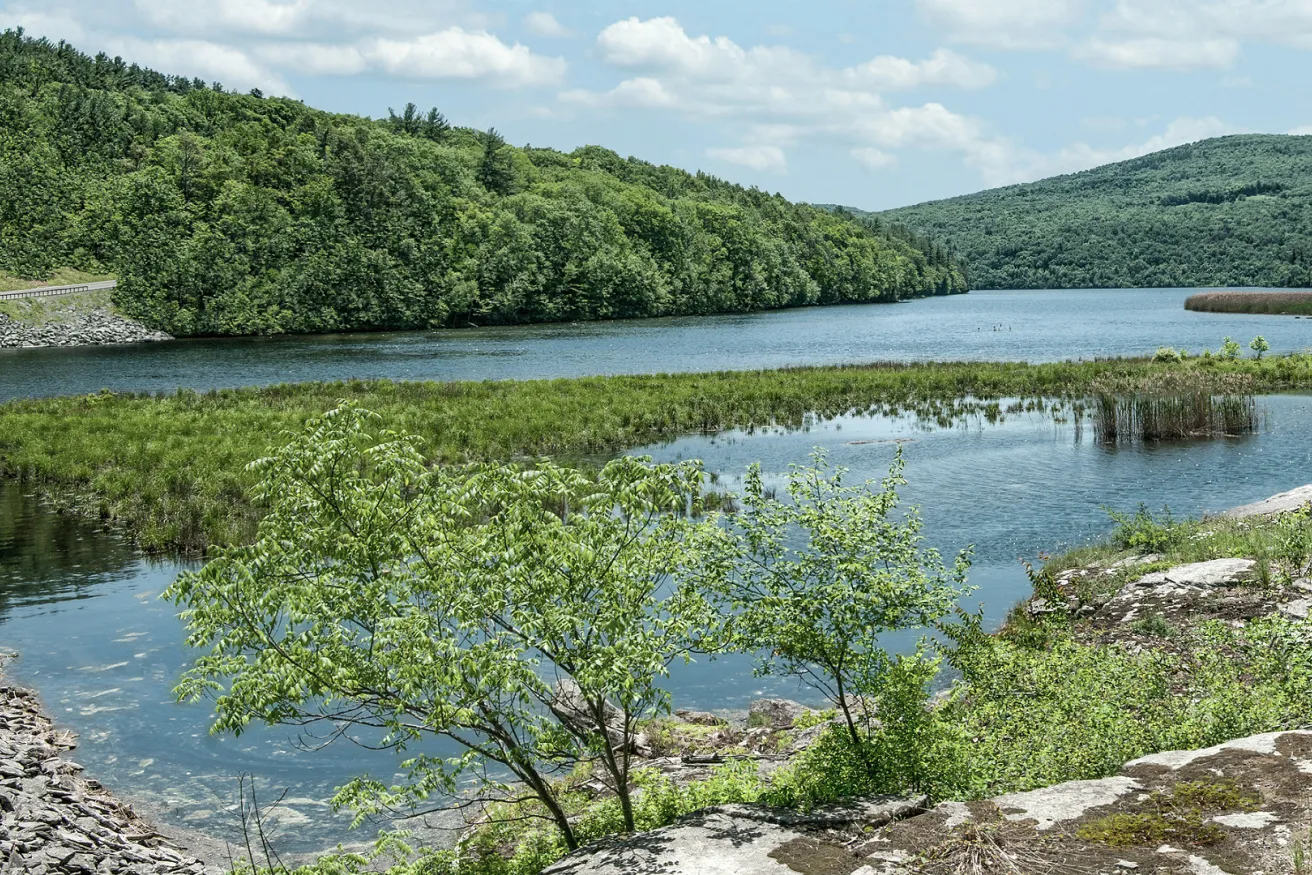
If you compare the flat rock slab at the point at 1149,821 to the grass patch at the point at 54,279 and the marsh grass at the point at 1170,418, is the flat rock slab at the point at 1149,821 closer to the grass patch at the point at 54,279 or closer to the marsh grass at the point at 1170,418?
the marsh grass at the point at 1170,418

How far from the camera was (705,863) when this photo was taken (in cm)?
771

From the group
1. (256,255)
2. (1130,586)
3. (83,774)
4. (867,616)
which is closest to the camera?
(867,616)

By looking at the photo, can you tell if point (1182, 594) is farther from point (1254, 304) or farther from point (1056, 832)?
point (1254, 304)

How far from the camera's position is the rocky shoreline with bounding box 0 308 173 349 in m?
103

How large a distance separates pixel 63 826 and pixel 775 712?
920 cm

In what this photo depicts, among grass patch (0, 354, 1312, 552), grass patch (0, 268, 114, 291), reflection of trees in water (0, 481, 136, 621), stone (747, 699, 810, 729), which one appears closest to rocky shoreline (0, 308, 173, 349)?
grass patch (0, 268, 114, 291)

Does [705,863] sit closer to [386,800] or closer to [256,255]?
[386,800]

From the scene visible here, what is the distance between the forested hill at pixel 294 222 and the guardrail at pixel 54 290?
9.70 ft

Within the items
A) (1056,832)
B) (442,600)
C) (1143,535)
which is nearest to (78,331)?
(1143,535)

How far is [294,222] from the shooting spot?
136 m

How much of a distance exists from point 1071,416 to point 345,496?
40188mm

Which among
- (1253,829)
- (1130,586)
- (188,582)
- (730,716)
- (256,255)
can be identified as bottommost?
(730,716)

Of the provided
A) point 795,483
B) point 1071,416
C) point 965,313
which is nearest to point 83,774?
point 795,483

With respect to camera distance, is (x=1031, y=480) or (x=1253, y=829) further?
(x=1031, y=480)
